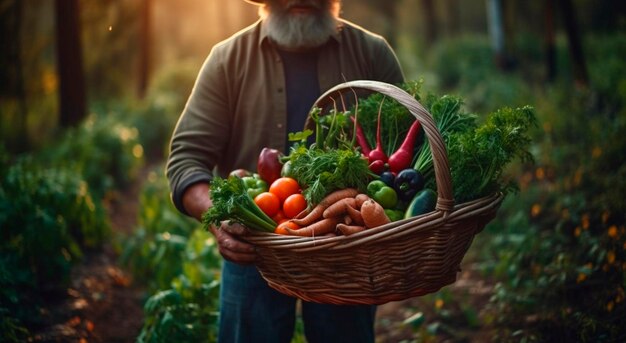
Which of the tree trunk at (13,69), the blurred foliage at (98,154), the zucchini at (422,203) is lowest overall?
the zucchini at (422,203)

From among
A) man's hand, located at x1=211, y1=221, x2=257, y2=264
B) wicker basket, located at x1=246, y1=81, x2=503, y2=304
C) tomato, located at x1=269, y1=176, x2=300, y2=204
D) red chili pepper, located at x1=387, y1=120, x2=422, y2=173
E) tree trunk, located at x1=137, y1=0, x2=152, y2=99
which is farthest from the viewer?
tree trunk, located at x1=137, y1=0, x2=152, y2=99

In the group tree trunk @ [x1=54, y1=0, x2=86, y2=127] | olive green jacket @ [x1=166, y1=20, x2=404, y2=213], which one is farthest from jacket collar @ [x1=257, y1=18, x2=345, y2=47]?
tree trunk @ [x1=54, y1=0, x2=86, y2=127]

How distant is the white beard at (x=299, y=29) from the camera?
2949 millimetres

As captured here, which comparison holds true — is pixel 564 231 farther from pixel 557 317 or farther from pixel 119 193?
pixel 119 193

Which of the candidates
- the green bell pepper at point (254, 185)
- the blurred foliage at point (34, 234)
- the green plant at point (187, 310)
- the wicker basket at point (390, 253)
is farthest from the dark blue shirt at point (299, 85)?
the blurred foliage at point (34, 234)

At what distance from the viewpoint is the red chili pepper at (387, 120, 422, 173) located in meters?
2.52

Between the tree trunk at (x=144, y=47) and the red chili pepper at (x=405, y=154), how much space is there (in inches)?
618

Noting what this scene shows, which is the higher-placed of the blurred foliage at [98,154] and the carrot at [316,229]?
the blurred foliage at [98,154]

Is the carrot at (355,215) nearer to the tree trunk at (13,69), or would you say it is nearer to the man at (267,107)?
the man at (267,107)

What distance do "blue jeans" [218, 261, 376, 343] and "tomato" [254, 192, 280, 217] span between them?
645mm

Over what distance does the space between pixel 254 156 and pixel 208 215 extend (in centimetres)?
83

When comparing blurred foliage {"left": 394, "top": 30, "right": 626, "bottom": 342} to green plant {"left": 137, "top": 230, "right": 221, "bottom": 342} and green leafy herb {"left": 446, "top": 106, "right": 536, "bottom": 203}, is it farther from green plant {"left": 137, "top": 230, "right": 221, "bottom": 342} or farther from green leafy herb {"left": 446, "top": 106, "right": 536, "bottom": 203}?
green leafy herb {"left": 446, "top": 106, "right": 536, "bottom": 203}

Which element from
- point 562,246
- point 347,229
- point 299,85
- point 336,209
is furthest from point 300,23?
point 562,246

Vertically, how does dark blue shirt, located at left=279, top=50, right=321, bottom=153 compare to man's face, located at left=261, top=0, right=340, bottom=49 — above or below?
below
